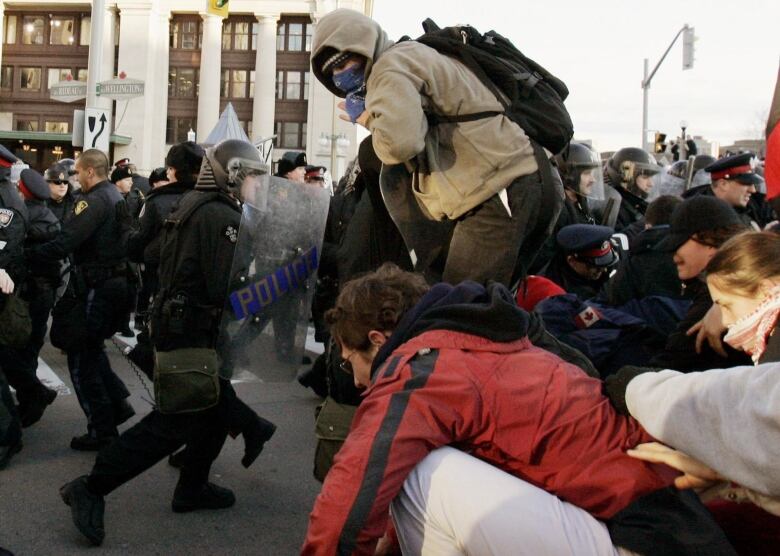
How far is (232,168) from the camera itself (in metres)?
4.55

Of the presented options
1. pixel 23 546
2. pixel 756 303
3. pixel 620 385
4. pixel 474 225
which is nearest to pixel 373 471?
pixel 620 385

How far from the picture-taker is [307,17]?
5538 centimetres

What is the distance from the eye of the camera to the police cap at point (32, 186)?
22.1 feet

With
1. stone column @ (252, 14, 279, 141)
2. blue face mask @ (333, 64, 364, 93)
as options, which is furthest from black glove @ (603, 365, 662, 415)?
stone column @ (252, 14, 279, 141)

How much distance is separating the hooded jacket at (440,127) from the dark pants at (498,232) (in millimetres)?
53

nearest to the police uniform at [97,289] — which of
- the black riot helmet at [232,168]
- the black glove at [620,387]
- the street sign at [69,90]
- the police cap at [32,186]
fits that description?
the police cap at [32,186]

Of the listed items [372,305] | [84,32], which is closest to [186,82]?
[84,32]

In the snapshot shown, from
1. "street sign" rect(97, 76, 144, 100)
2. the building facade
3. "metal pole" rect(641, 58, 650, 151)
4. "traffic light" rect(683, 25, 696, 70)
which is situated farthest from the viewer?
the building facade

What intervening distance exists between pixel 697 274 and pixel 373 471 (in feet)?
6.45

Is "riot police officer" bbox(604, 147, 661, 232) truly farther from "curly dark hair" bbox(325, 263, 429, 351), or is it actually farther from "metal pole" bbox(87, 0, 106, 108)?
"metal pole" bbox(87, 0, 106, 108)

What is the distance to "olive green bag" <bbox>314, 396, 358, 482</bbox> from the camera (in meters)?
3.45

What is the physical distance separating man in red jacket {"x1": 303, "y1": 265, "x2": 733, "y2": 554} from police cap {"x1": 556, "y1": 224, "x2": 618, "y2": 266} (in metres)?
2.20

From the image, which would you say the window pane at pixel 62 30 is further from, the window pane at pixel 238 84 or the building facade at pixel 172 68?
the window pane at pixel 238 84

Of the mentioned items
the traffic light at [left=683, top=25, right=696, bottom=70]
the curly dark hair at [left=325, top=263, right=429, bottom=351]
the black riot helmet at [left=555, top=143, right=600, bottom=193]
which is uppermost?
the traffic light at [left=683, top=25, right=696, bottom=70]
